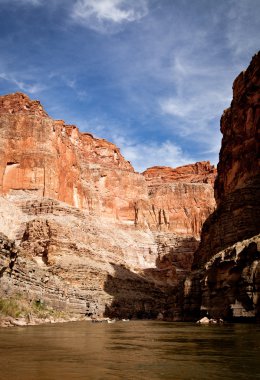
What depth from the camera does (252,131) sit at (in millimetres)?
52500

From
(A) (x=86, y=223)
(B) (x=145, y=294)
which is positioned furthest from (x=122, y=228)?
(B) (x=145, y=294)

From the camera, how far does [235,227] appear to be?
39.6 m

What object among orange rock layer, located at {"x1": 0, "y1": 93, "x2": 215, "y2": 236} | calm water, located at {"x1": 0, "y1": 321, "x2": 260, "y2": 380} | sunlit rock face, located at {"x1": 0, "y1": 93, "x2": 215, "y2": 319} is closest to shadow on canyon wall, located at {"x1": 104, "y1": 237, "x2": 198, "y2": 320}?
sunlit rock face, located at {"x1": 0, "y1": 93, "x2": 215, "y2": 319}

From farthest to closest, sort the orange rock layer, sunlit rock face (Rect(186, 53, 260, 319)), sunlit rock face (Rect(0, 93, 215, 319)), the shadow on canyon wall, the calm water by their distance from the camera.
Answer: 1. the orange rock layer
2. sunlit rock face (Rect(0, 93, 215, 319))
3. the shadow on canyon wall
4. sunlit rock face (Rect(186, 53, 260, 319))
5. the calm water

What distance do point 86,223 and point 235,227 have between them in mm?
37932

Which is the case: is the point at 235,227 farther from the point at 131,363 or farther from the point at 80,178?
the point at 80,178

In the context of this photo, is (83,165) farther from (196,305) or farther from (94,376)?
(94,376)

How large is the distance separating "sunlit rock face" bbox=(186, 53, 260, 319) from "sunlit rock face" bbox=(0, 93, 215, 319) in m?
6.73

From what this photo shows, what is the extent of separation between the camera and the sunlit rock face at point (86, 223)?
46600 mm

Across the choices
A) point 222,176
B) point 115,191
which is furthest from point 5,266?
point 115,191

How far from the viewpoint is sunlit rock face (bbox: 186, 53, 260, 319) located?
27531mm

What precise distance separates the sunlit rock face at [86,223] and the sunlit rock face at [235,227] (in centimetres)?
673

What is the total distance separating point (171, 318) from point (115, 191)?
69583 millimetres

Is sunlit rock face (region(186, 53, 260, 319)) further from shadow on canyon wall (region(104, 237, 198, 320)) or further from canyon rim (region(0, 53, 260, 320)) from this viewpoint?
shadow on canyon wall (region(104, 237, 198, 320))
